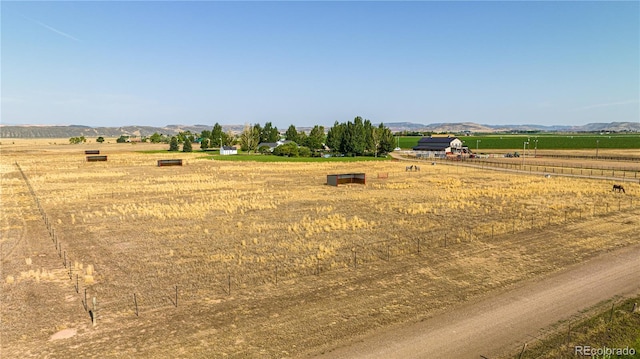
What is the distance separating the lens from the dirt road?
1370 cm

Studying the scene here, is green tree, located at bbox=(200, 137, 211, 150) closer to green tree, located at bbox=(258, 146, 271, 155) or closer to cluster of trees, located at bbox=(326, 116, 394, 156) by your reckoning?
green tree, located at bbox=(258, 146, 271, 155)

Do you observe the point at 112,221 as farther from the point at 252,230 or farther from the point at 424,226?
the point at 424,226

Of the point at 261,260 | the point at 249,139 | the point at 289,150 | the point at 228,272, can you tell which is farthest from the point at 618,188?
the point at 249,139

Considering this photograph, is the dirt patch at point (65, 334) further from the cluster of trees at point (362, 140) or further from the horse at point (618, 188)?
the cluster of trees at point (362, 140)

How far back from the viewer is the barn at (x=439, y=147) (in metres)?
125

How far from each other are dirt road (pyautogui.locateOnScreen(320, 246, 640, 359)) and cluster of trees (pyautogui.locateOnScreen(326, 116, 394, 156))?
321ft

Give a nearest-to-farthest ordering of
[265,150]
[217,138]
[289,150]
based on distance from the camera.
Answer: [289,150], [265,150], [217,138]

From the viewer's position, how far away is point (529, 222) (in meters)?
32.9

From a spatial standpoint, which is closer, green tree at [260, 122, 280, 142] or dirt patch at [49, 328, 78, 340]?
dirt patch at [49, 328, 78, 340]

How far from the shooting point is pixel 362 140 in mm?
118062

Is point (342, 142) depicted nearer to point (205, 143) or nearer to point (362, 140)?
point (362, 140)

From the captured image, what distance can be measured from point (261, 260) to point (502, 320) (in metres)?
13.5

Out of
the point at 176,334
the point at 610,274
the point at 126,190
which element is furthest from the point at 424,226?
the point at 126,190
